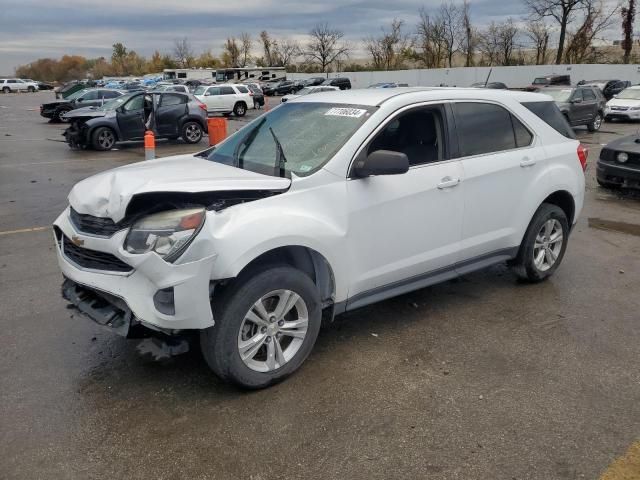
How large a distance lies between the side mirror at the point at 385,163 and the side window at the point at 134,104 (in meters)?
14.7

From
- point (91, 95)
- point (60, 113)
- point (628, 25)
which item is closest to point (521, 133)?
point (91, 95)

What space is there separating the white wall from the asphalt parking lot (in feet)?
163

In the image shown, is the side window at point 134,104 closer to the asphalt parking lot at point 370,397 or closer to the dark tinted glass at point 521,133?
the asphalt parking lot at point 370,397

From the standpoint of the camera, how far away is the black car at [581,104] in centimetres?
1956

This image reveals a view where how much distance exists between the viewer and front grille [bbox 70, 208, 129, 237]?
3258 millimetres

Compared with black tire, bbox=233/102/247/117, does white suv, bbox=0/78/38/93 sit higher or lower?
higher

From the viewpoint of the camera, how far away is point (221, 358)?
3189 millimetres

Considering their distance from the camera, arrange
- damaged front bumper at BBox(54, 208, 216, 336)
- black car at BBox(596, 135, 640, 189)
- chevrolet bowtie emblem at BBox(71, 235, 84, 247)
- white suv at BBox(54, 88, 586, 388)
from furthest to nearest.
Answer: black car at BBox(596, 135, 640, 189) < chevrolet bowtie emblem at BBox(71, 235, 84, 247) < white suv at BBox(54, 88, 586, 388) < damaged front bumper at BBox(54, 208, 216, 336)

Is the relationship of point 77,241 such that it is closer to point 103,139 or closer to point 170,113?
point 103,139

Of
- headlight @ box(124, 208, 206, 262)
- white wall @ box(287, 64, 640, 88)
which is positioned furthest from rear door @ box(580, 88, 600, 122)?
white wall @ box(287, 64, 640, 88)

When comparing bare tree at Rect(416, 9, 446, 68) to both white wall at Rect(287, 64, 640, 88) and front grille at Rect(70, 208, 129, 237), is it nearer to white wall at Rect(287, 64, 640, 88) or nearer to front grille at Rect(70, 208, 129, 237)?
white wall at Rect(287, 64, 640, 88)

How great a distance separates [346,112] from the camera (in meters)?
4.09

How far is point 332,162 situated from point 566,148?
272 centimetres

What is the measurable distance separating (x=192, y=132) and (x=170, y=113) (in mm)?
935
